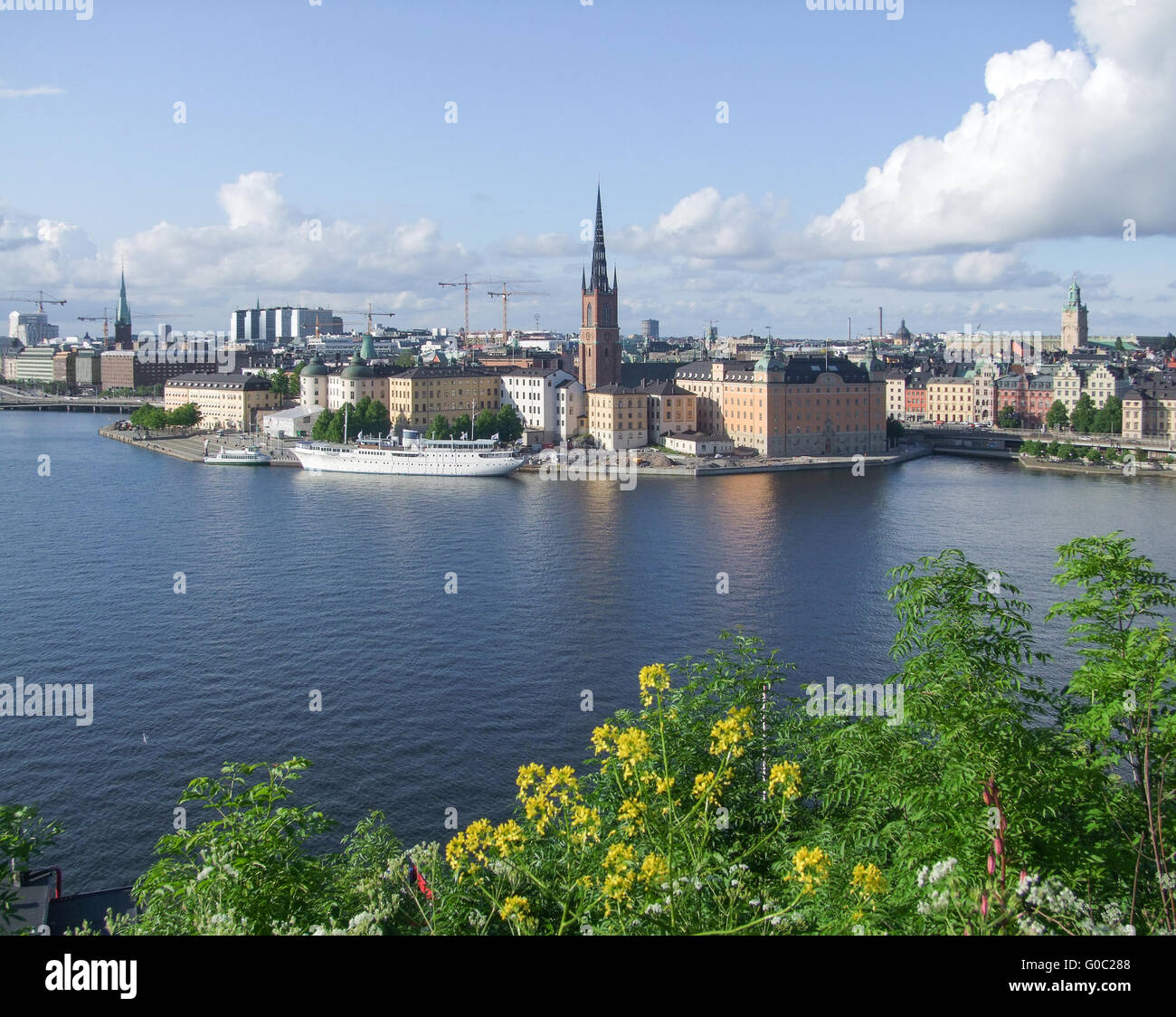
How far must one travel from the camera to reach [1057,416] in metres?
43.1

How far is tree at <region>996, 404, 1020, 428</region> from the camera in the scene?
45.5 m

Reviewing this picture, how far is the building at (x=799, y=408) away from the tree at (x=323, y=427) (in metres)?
12.8

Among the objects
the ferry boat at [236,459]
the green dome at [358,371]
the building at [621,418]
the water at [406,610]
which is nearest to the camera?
the water at [406,610]

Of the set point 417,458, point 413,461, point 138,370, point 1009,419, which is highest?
point 138,370

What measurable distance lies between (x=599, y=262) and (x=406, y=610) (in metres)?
30.2

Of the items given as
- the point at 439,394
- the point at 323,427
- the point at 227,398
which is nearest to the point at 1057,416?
the point at 439,394

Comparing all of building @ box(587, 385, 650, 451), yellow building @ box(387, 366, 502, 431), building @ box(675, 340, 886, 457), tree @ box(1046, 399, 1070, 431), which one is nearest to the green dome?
yellow building @ box(387, 366, 502, 431)

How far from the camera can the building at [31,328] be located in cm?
12912

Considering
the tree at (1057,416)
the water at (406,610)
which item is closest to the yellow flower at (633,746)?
the water at (406,610)

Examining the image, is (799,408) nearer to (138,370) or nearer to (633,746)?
(633,746)

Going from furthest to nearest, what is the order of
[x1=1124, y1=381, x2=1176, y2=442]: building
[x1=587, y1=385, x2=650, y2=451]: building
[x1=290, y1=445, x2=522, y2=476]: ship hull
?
1. [x1=1124, y1=381, x2=1176, y2=442]: building
2. [x1=587, y1=385, x2=650, y2=451]: building
3. [x1=290, y1=445, x2=522, y2=476]: ship hull

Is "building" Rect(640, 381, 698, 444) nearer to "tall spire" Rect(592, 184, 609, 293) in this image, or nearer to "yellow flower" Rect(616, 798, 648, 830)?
"tall spire" Rect(592, 184, 609, 293)

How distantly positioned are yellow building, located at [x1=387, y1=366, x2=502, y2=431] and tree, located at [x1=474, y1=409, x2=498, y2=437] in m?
1.10

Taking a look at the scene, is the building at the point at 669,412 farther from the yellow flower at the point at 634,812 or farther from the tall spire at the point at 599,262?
the yellow flower at the point at 634,812
